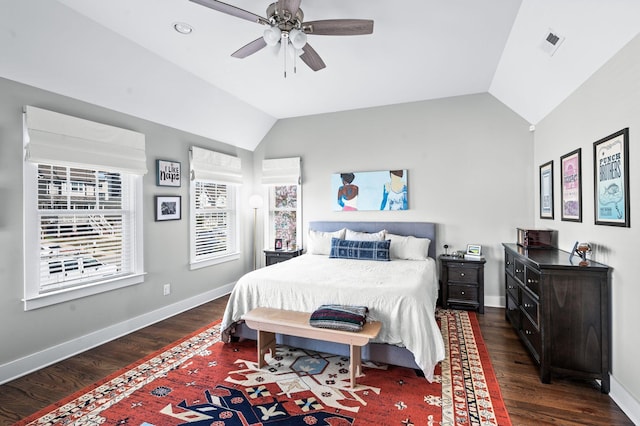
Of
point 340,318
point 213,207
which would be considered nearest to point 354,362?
point 340,318

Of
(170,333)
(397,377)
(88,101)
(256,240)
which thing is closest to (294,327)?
(397,377)

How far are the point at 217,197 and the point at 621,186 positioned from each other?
4.74 metres

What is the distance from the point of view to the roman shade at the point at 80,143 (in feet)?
8.86

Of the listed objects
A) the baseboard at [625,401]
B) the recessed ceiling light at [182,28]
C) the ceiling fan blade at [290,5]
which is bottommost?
the baseboard at [625,401]

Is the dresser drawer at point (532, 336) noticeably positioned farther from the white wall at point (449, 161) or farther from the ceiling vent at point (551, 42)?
the ceiling vent at point (551, 42)

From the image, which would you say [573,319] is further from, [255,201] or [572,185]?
[255,201]

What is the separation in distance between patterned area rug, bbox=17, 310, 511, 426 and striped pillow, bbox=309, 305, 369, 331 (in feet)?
1.53

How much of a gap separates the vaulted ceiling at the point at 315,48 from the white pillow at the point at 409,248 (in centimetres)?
204

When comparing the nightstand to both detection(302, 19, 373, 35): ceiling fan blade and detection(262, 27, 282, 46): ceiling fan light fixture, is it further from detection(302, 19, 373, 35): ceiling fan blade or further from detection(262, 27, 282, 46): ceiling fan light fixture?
detection(262, 27, 282, 46): ceiling fan light fixture

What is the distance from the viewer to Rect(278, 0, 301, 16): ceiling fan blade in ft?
6.69

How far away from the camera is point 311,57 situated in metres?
2.68

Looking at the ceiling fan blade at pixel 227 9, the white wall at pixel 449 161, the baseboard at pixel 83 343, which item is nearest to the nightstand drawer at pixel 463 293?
the white wall at pixel 449 161

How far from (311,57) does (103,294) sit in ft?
10.3

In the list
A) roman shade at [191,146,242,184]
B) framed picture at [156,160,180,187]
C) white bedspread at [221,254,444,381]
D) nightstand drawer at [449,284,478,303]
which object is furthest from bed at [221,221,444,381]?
roman shade at [191,146,242,184]
